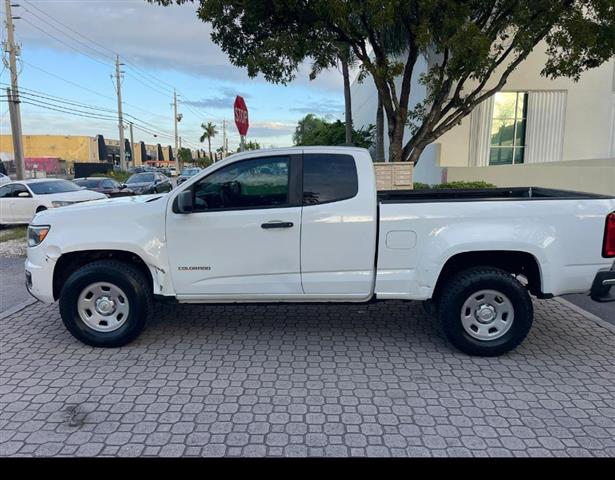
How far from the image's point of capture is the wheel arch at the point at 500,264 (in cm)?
418

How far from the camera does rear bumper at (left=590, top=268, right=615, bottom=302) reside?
13.3 ft

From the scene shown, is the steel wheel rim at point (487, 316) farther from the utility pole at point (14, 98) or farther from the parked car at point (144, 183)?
the utility pole at point (14, 98)

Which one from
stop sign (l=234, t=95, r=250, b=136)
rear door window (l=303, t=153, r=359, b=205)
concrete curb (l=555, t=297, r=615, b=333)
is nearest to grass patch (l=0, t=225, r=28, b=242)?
stop sign (l=234, t=95, r=250, b=136)

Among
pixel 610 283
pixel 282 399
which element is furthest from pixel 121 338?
pixel 610 283

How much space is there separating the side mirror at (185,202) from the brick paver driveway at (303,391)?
1368mm

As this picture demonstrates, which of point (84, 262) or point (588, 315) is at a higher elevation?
point (84, 262)

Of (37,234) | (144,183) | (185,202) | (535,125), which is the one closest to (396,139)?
(535,125)

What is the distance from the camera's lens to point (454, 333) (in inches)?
164

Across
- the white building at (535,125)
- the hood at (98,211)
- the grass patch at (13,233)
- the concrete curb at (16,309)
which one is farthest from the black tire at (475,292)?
the grass patch at (13,233)

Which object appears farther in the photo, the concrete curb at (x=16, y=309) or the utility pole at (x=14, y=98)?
the utility pole at (x=14, y=98)

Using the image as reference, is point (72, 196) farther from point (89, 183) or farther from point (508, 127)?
point (508, 127)

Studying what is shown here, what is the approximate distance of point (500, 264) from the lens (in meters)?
4.39

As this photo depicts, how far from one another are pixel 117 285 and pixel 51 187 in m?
10.6

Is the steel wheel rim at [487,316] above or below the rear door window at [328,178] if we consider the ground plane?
below
